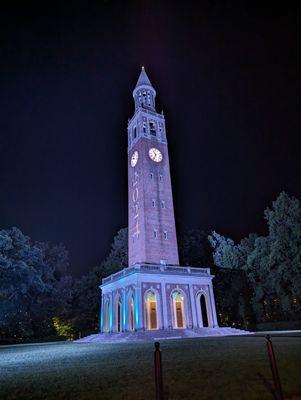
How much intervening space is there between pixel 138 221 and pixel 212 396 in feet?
135

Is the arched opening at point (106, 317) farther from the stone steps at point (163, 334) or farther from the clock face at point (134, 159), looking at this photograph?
the clock face at point (134, 159)

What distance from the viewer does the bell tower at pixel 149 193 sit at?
149ft

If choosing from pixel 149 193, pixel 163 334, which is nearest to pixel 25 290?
pixel 163 334

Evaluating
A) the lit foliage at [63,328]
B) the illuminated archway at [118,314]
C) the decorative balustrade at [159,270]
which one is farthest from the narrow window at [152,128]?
the lit foliage at [63,328]

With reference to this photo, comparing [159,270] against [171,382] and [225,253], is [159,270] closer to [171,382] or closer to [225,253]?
[225,253]

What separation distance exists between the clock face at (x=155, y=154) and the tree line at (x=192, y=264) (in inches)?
630

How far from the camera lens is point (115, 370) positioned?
10016mm

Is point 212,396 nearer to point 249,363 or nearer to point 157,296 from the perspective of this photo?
point 249,363

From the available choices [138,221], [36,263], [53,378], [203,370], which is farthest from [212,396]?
[36,263]

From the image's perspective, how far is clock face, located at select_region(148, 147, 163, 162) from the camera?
51928mm

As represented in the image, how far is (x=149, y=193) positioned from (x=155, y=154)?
321 inches

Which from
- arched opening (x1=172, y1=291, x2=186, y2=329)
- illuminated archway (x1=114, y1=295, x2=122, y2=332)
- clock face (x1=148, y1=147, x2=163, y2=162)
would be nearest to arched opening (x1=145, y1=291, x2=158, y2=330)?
arched opening (x1=172, y1=291, x2=186, y2=329)

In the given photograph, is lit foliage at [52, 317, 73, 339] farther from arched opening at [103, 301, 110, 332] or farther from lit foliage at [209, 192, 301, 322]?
lit foliage at [209, 192, 301, 322]

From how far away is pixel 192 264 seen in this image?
58.5m
